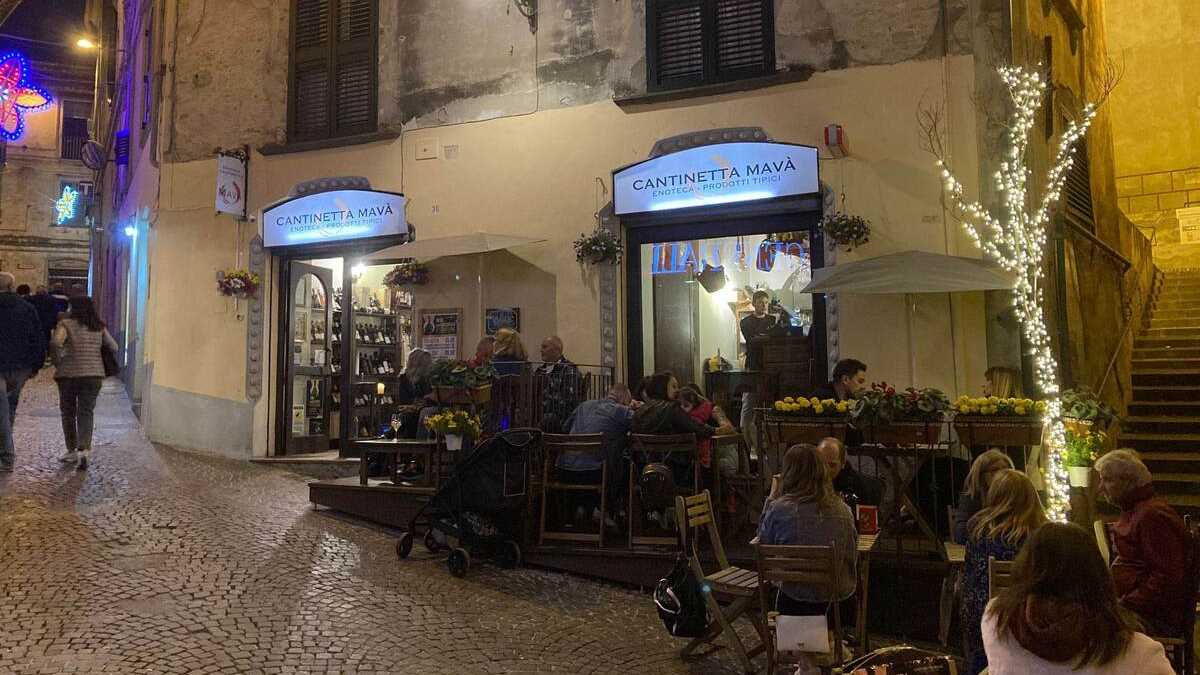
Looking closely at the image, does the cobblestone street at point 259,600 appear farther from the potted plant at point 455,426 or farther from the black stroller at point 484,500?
the potted plant at point 455,426

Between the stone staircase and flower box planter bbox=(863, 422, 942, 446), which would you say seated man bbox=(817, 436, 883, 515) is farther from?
the stone staircase

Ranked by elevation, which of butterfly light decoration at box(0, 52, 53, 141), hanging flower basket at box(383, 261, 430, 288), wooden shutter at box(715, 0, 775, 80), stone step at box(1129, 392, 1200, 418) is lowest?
stone step at box(1129, 392, 1200, 418)

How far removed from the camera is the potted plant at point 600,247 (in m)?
9.75

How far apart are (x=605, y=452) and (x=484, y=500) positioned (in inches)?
39.4

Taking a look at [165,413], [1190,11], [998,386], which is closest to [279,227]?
[165,413]

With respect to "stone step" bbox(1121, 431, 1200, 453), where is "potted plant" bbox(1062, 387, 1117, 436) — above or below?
above

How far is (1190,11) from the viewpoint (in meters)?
18.1

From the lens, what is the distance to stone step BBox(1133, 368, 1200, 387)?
1167 centimetres

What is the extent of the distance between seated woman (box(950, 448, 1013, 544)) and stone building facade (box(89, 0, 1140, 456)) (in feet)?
12.6

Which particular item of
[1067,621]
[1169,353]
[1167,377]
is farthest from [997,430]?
[1169,353]

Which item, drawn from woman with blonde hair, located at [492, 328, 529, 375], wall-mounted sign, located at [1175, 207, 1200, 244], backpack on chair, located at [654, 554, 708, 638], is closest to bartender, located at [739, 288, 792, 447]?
woman with blonde hair, located at [492, 328, 529, 375]

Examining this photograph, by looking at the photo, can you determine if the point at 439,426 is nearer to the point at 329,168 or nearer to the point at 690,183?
the point at 690,183

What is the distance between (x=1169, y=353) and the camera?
12602mm

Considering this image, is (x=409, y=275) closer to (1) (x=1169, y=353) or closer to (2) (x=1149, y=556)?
(2) (x=1149, y=556)
